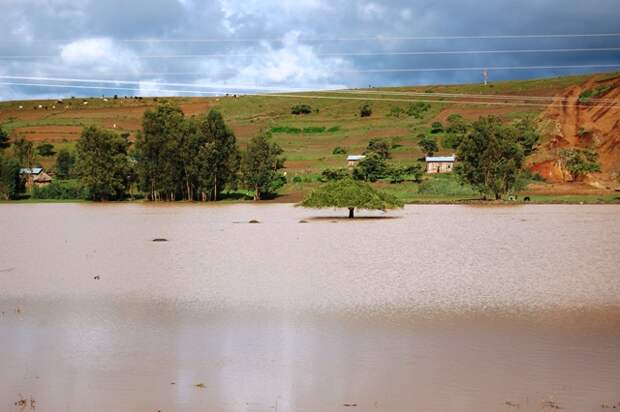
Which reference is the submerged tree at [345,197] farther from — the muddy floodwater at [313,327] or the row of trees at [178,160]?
the row of trees at [178,160]

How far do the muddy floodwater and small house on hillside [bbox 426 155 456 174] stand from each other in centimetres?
5822

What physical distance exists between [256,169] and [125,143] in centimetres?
1649

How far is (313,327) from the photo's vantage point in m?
14.8

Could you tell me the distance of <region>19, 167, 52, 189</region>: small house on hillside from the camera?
316ft

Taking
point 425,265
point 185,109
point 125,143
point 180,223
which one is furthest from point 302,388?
point 185,109

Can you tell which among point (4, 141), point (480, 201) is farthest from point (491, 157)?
point (4, 141)

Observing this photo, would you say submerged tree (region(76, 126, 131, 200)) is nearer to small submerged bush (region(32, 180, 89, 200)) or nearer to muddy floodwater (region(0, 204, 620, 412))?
small submerged bush (region(32, 180, 89, 200))

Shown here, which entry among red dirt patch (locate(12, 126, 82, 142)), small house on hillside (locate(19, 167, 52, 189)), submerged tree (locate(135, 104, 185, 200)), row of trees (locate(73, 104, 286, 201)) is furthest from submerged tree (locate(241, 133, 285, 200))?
red dirt patch (locate(12, 126, 82, 142))

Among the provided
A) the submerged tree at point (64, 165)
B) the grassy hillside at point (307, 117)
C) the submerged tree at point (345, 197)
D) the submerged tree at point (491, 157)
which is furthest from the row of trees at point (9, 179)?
the submerged tree at point (345, 197)

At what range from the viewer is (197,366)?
38.8ft

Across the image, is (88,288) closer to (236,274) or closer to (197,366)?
(236,274)

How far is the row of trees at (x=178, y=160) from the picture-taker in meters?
79.8

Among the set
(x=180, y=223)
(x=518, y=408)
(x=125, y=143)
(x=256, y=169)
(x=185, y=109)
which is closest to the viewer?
(x=518, y=408)

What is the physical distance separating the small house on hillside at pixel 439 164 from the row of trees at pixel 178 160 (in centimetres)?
1713
